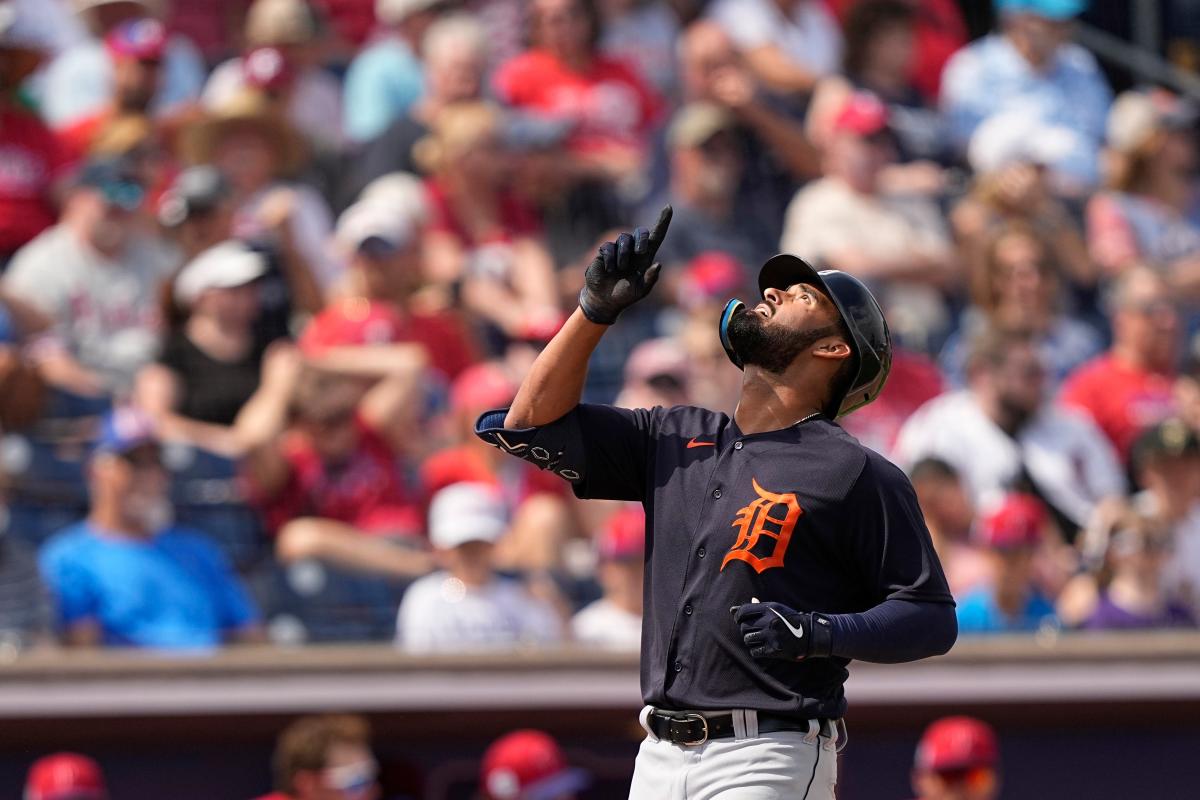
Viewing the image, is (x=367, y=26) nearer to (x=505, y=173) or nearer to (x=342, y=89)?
(x=342, y=89)

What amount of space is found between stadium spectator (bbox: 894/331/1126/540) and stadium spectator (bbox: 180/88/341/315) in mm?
2490

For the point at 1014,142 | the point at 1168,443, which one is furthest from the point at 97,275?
the point at 1014,142

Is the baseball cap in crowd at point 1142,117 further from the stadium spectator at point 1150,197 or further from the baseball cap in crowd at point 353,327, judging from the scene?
the baseball cap in crowd at point 353,327

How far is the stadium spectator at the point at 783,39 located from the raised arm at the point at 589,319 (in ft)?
18.2

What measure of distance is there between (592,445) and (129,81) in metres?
5.07

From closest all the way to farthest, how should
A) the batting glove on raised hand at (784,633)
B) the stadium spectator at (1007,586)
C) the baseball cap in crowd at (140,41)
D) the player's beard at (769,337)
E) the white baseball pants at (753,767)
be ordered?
the batting glove on raised hand at (784,633) < the white baseball pants at (753,767) < the player's beard at (769,337) < the stadium spectator at (1007,586) < the baseball cap in crowd at (140,41)

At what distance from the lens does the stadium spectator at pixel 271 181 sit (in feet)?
25.2

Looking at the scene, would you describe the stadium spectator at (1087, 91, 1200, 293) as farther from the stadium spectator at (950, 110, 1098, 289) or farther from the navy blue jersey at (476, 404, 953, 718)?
the navy blue jersey at (476, 404, 953, 718)

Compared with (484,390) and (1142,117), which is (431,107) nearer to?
(484,390)

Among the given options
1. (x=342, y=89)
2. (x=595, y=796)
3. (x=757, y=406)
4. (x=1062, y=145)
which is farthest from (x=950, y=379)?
(x=757, y=406)

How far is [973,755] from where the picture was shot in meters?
5.92

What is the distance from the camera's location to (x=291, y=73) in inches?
331

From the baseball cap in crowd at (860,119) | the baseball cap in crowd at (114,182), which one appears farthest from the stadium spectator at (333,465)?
the baseball cap in crowd at (860,119)

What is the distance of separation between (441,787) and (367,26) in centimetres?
406
